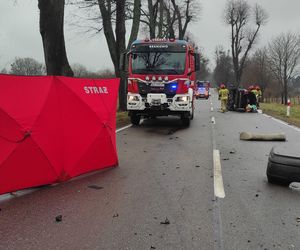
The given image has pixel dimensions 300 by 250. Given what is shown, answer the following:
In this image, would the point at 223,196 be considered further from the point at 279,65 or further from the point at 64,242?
the point at 279,65

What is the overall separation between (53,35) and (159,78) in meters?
4.01

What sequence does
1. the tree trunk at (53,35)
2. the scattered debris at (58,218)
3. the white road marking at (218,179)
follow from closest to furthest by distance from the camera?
the scattered debris at (58,218)
the white road marking at (218,179)
the tree trunk at (53,35)

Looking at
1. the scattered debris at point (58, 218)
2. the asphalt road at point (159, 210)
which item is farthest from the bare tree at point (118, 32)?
the scattered debris at point (58, 218)

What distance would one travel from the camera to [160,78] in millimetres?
15883

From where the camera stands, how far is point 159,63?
1614 centimetres

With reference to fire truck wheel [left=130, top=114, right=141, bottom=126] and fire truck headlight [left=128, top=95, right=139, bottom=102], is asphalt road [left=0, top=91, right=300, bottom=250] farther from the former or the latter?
fire truck wheel [left=130, top=114, right=141, bottom=126]

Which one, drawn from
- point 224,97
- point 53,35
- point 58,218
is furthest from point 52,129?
point 224,97

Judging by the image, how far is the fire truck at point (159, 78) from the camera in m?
15.9

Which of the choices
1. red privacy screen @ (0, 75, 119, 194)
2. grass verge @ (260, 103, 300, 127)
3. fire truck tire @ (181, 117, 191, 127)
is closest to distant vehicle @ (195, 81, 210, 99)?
grass verge @ (260, 103, 300, 127)

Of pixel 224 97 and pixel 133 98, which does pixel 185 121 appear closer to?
pixel 133 98

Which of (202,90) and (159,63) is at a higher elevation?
(159,63)

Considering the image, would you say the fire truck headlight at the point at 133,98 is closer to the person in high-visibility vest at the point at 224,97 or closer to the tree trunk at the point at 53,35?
the tree trunk at the point at 53,35

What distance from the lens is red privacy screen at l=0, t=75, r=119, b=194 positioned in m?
6.33

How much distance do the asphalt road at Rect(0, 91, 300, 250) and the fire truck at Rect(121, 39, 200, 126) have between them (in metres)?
6.80
